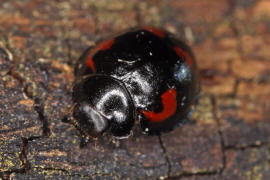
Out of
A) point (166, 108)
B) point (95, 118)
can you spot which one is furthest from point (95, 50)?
point (166, 108)

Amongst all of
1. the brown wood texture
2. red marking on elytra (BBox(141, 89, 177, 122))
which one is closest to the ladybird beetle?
red marking on elytra (BBox(141, 89, 177, 122))

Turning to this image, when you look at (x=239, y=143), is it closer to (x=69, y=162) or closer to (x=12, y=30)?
(x=69, y=162)

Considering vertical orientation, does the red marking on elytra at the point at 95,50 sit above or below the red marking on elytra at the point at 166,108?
above

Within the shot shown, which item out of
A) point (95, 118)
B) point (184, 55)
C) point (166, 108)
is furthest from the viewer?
point (184, 55)

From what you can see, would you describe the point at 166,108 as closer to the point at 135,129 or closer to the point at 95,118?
the point at 135,129

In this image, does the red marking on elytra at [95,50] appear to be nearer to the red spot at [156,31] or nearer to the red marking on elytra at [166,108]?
the red spot at [156,31]

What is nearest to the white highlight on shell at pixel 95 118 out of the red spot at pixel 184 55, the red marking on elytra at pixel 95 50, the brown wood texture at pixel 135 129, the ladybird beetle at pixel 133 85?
→ the ladybird beetle at pixel 133 85

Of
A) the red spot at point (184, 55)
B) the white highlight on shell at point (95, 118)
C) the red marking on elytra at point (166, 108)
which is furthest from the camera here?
the red spot at point (184, 55)
